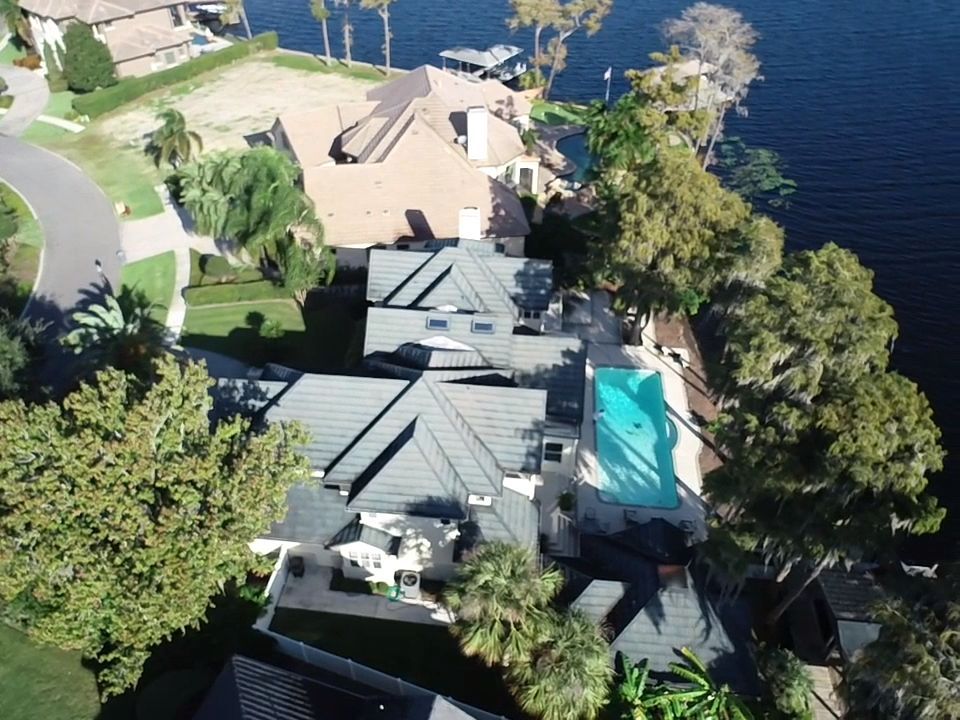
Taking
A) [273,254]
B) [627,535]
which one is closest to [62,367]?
[273,254]

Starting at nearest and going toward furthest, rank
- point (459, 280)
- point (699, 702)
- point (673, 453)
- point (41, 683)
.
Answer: point (699, 702) < point (41, 683) < point (673, 453) < point (459, 280)

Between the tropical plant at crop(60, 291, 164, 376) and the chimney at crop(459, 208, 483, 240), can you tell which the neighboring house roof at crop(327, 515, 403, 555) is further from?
the chimney at crop(459, 208, 483, 240)

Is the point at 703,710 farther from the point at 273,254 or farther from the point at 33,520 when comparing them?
the point at 273,254

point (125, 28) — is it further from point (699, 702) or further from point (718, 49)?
point (699, 702)

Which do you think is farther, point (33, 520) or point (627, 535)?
point (627, 535)

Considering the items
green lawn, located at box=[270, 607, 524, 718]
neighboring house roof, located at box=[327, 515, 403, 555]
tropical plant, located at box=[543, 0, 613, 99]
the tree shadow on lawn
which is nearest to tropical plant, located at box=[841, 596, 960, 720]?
green lawn, located at box=[270, 607, 524, 718]

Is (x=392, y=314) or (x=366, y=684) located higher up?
(x=392, y=314)

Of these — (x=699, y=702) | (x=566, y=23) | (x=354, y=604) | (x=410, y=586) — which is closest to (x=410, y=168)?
(x=410, y=586)
